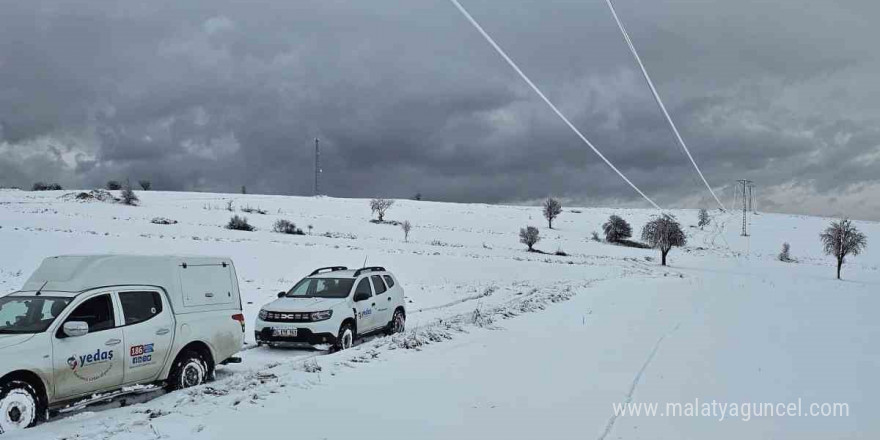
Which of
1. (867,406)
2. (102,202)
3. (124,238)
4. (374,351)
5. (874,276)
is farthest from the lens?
(102,202)

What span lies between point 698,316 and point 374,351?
1142 cm

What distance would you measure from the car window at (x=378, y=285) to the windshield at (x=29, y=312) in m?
→ 7.67

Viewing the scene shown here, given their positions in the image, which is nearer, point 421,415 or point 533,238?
point 421,415

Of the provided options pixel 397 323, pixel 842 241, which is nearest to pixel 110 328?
pixel 397 323

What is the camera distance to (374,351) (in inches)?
461

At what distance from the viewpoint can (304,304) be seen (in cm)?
1337

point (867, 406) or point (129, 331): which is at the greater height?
point (129, 331)

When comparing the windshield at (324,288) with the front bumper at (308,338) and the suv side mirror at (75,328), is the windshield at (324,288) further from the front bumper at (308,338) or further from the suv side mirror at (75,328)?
the suv side mirror at (75,328)

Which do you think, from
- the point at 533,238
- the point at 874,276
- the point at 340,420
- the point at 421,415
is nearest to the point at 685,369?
the point at 421,415

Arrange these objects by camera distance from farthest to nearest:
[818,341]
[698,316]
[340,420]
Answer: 1. [698,316]
2. [818,341]
3. [340,420]

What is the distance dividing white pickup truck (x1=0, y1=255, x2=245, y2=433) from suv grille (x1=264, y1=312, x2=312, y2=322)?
6.89 ft

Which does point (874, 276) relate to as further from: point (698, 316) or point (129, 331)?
point (129, 331)

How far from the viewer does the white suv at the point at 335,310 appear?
42.1ft

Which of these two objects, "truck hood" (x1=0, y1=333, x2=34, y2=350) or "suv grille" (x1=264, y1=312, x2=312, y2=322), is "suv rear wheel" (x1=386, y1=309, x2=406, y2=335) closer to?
"suv grille" (x1=264, y1=312, x2=312, y2=322)
